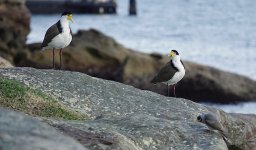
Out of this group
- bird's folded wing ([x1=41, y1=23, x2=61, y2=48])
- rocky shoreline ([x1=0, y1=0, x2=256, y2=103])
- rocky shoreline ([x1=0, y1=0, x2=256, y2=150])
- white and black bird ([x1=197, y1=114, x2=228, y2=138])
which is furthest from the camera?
rocky shoreline ([x1=0, y1=0, x2=256, y2=103])

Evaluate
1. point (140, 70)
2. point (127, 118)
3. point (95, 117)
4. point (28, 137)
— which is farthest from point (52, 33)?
point (140, 70)

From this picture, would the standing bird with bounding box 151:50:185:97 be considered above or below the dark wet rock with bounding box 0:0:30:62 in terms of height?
above

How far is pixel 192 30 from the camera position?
113 metres

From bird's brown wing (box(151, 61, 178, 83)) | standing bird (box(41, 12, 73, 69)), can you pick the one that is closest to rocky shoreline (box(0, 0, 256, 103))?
bird's brown wing (box(151, 61, 178, 83))

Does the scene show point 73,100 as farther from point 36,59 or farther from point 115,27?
point 115,27

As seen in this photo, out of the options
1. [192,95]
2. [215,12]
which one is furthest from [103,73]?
[215,12]

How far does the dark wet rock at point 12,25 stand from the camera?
51.2 meters

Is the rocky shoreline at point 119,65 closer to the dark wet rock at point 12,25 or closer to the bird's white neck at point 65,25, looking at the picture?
the dark wet rock at point 12,25

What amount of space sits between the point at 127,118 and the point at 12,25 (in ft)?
122

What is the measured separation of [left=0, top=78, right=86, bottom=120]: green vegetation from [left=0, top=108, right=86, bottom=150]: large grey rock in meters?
7.68

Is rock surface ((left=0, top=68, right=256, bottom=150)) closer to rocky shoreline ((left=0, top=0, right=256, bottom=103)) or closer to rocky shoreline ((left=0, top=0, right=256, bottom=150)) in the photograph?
Answer: rocky shoreline ((left=0, top=0, right=256, bottom=150))

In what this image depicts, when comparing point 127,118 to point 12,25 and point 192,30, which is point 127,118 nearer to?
point 12,25

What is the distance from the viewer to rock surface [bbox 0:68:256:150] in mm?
13289

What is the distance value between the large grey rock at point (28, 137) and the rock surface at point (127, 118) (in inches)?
137
